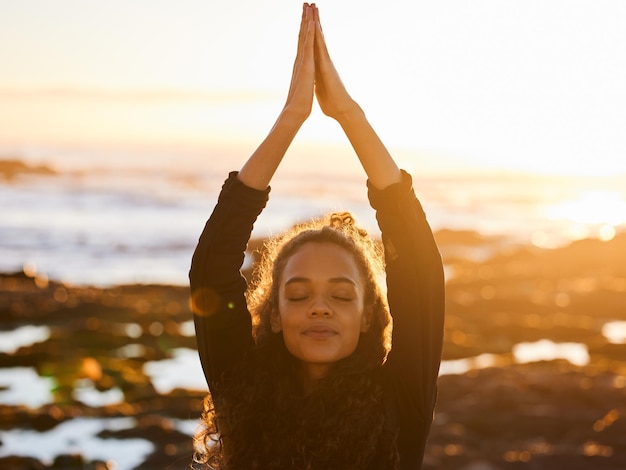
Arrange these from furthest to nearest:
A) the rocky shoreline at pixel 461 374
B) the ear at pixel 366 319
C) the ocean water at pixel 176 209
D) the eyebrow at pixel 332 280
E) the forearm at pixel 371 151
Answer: the ocean water at pixel 176 209 < the rocky shoreline at pixel 461 374 < the ear at pixel 366 319 < the eyebrow at pixel 332 280 < the forearm at pixel 371 151

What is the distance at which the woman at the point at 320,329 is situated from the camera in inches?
142

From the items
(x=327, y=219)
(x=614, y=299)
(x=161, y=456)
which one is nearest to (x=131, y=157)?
(x=614, y=299)

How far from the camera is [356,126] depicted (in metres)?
3.71

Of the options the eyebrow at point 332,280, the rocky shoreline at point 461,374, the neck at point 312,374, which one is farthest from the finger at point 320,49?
the rocky shoreline at point 461,374

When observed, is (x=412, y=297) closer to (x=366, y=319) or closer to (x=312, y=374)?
(x=366, y=319)

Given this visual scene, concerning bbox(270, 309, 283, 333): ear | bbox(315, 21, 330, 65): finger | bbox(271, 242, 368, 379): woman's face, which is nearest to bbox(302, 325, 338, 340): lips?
bbox(271, 242, 368, 379): woman's face

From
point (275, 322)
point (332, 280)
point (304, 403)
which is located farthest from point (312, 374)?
point (332, 280)

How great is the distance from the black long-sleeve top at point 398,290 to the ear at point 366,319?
10.2 inches

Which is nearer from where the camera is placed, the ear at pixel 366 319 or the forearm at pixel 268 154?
the forearm at pixel 268 154

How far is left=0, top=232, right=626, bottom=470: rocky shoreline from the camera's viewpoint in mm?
11438

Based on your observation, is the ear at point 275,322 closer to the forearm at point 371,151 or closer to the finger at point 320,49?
the forearm at point 371,151

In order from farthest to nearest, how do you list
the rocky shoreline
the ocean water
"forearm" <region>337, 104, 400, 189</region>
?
the ocean water → the rocky shoreline → "forearm" <region>337, 104, 400, 189</region>

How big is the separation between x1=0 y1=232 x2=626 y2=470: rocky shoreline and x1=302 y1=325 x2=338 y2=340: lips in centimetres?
759

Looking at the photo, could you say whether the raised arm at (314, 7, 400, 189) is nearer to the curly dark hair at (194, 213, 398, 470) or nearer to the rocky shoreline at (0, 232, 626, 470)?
the curly dark hair at (194, 213, 398, 470)
